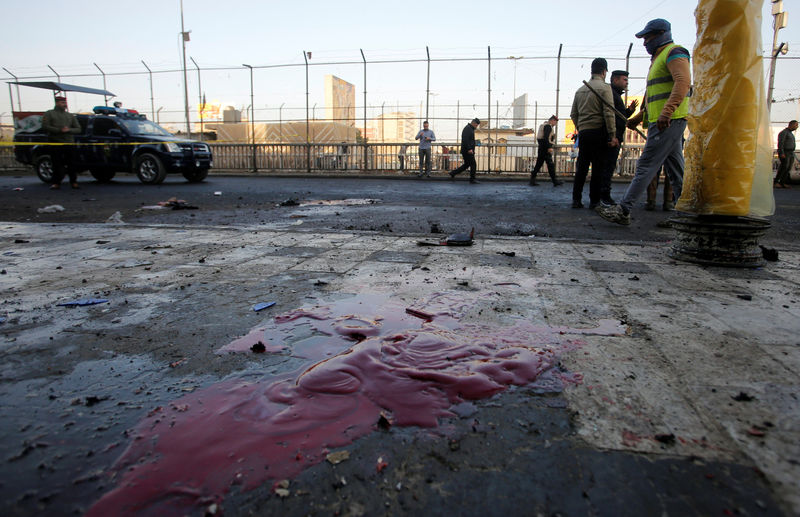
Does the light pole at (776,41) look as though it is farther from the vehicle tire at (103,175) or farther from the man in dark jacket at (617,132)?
the vehicle tire at (103,175)

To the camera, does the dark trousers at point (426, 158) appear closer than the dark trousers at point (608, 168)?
No

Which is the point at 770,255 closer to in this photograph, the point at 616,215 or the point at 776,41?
the point at 616,215

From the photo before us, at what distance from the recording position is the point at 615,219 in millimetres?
5836

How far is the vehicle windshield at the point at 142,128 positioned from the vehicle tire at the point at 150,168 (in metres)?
0.79

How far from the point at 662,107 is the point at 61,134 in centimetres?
1327

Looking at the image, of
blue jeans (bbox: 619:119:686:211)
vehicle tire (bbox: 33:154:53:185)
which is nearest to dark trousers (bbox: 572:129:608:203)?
blue jeans (bbox: 619:119:686:211)

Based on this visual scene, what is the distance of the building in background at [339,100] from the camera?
19.4 metres

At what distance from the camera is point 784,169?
570 inches

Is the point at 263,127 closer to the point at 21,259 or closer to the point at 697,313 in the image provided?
the point at 21,259

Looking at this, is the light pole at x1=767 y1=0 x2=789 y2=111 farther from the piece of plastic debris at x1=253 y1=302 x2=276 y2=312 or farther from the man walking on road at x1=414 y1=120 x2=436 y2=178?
the piece of plastic debris at x1=253 y1=302 x2=276 y2=312

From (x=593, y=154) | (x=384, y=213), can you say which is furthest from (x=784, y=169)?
(x=384, y=213)

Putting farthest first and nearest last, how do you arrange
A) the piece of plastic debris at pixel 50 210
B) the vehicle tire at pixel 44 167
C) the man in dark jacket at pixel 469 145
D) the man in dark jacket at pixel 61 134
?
1. the man in dark jacket at pixel 469 145
2. the vehicle tire at pixel 44 167
3. the man in dark jacket at pixel 61 134
4. the piece of plastic debris at pixel 50 210

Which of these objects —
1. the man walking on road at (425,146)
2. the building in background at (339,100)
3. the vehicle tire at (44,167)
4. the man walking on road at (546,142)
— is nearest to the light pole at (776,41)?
the man walking on road at (546,142)

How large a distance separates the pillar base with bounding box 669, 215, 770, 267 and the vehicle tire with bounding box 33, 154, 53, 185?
52.1 ft
